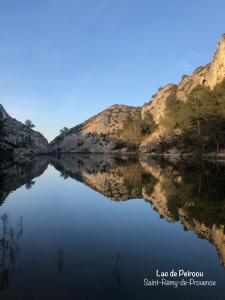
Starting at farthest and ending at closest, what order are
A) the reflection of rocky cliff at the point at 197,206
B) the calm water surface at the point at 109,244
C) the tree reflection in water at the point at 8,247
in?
the reflection of rocky cliff at the point at 197,206 → the tree reflection in water at the point at 8,247 → the calm water surface at the point at 109,244

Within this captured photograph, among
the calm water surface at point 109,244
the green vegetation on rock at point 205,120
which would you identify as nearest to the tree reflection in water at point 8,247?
the calm water surface at point 109,244

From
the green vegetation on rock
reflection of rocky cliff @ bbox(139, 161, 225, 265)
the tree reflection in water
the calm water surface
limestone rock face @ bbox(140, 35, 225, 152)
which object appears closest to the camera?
the calm water surface

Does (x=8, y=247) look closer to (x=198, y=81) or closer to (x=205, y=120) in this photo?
(x=205, y=120)

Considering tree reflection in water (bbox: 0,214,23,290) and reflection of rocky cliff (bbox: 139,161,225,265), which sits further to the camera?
reflection of rocky cliff (bbox: 139,161,225,265)

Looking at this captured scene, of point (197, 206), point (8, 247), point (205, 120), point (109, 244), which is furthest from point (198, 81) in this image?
point (8, 247)

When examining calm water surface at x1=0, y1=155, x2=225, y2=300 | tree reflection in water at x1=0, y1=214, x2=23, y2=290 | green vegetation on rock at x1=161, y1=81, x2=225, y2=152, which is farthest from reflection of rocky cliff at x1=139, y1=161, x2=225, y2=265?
green vegetation on rock at x1=161, y1=81, x2=225, y2=152

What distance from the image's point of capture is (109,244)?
15.9 metres

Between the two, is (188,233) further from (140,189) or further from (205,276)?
(140,189)

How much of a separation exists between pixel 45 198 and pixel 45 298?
2269cm

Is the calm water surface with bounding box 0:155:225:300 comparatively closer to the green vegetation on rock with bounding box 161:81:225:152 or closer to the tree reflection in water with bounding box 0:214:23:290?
the tree reflection in water with bounding box 0:214:23:290

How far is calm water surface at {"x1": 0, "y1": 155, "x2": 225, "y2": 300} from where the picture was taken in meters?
10.6

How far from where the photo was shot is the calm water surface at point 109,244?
1055cm

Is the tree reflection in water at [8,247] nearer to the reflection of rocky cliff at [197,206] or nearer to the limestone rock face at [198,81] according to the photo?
the reflection of rocky cliff at [197,206]

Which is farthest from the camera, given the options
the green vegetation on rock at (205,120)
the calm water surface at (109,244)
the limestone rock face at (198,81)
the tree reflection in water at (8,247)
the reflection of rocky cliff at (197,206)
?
the limestone rock face at (198,81)
